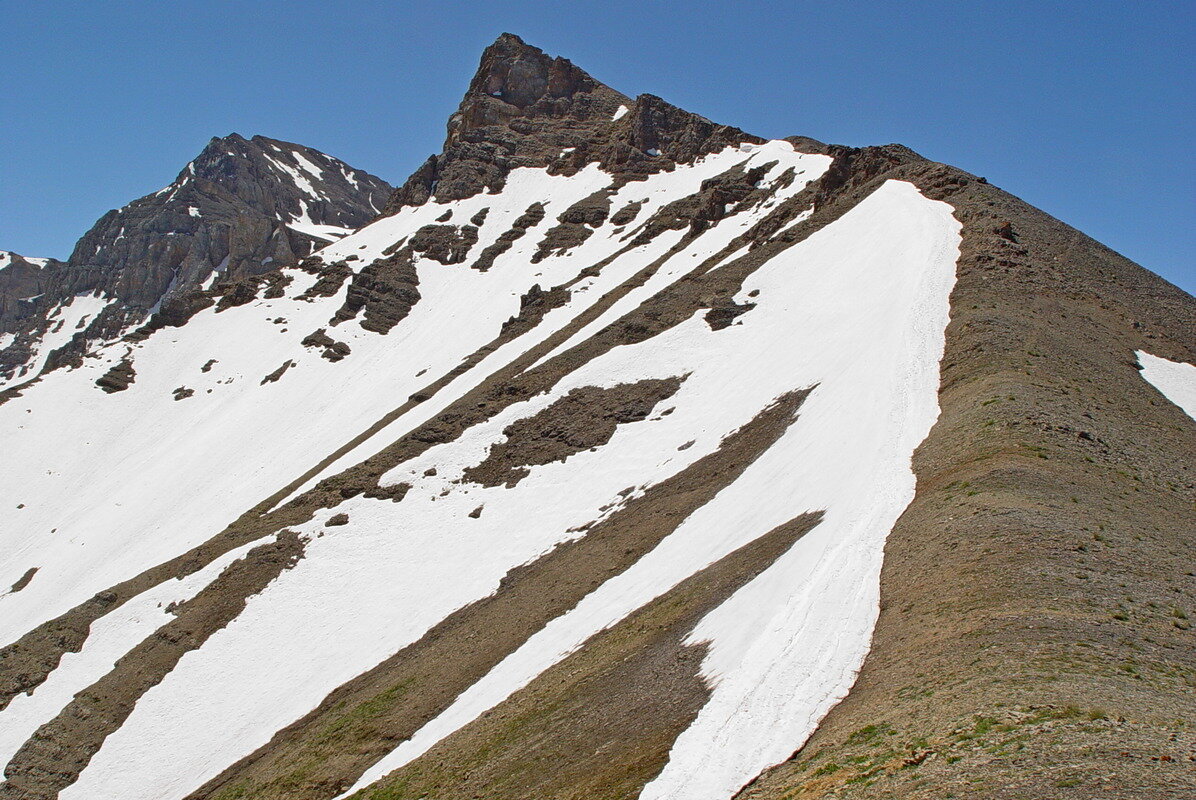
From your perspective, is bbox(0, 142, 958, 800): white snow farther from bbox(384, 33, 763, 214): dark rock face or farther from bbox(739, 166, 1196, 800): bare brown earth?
bbox(384, 33, 763, 214): dark rock face

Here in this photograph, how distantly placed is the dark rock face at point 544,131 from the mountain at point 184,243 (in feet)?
136

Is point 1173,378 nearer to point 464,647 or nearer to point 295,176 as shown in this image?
point 464,647

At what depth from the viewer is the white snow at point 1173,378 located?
2546cm

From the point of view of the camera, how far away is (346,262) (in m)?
88.7

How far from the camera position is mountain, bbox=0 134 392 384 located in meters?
133

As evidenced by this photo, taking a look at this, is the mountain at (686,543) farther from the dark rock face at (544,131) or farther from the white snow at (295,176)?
the white snow at (295,176)

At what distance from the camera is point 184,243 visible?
148750mm

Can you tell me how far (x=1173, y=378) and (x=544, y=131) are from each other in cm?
9137

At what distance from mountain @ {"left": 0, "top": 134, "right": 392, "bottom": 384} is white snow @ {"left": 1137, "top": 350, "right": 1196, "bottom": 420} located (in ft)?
392

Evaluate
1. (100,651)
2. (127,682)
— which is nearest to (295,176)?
(100,651)

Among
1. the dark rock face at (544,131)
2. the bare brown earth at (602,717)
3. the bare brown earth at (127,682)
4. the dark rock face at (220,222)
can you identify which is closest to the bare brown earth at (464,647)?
the bare brown earth at (602,717)

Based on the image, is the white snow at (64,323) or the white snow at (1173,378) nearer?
the white snow at (1173,378)

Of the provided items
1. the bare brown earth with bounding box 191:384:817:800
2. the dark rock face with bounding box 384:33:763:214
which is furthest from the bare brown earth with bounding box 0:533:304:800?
the dark rock face with bounding box 384:33:763:214

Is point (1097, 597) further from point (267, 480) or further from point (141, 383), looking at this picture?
point (141, 383)
